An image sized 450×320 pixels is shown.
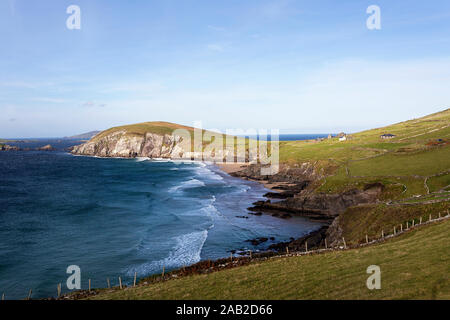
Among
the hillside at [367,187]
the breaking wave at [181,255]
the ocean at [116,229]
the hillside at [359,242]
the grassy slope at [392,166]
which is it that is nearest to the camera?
the hillside at [359,242]

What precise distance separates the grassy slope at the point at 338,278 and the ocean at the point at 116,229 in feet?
47.4

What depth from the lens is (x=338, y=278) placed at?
20.4 metres

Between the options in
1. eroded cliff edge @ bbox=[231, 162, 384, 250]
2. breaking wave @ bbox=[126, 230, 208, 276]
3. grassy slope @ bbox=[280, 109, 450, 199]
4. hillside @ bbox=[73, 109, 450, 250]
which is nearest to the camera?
breaking wave @ bbox=[126, 230, 208, 276]

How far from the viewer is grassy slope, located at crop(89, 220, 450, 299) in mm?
17469

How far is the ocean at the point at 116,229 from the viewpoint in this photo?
36.9 m

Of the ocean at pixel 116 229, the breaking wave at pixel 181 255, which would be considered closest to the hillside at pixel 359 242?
the ocean at pixel 116 229

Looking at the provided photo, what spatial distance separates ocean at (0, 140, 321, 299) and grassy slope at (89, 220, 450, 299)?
1443 centimetres

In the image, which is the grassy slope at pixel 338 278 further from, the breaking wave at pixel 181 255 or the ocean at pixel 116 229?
the ocean at pixel 116 229

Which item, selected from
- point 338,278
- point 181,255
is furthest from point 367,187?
point 338,278

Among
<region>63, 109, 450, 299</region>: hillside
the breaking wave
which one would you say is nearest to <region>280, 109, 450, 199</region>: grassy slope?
<region>63, 109, 450, 299</region>: hillside

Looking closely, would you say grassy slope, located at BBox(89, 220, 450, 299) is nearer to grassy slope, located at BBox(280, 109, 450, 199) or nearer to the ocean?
the ocean

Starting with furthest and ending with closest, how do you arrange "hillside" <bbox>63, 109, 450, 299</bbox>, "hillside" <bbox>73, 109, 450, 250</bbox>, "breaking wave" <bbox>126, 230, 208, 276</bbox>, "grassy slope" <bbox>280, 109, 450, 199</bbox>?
"grassy slope" <bbox>280, 109, 450, 199</bbox> < "hillside" <bbox>73, 109, 450, 250</bbox> < "breaking wave" <bbox>126, 230, 208, 276</bbox> < "hillside" <bbox>63, 109, 450, 299</bbox>
